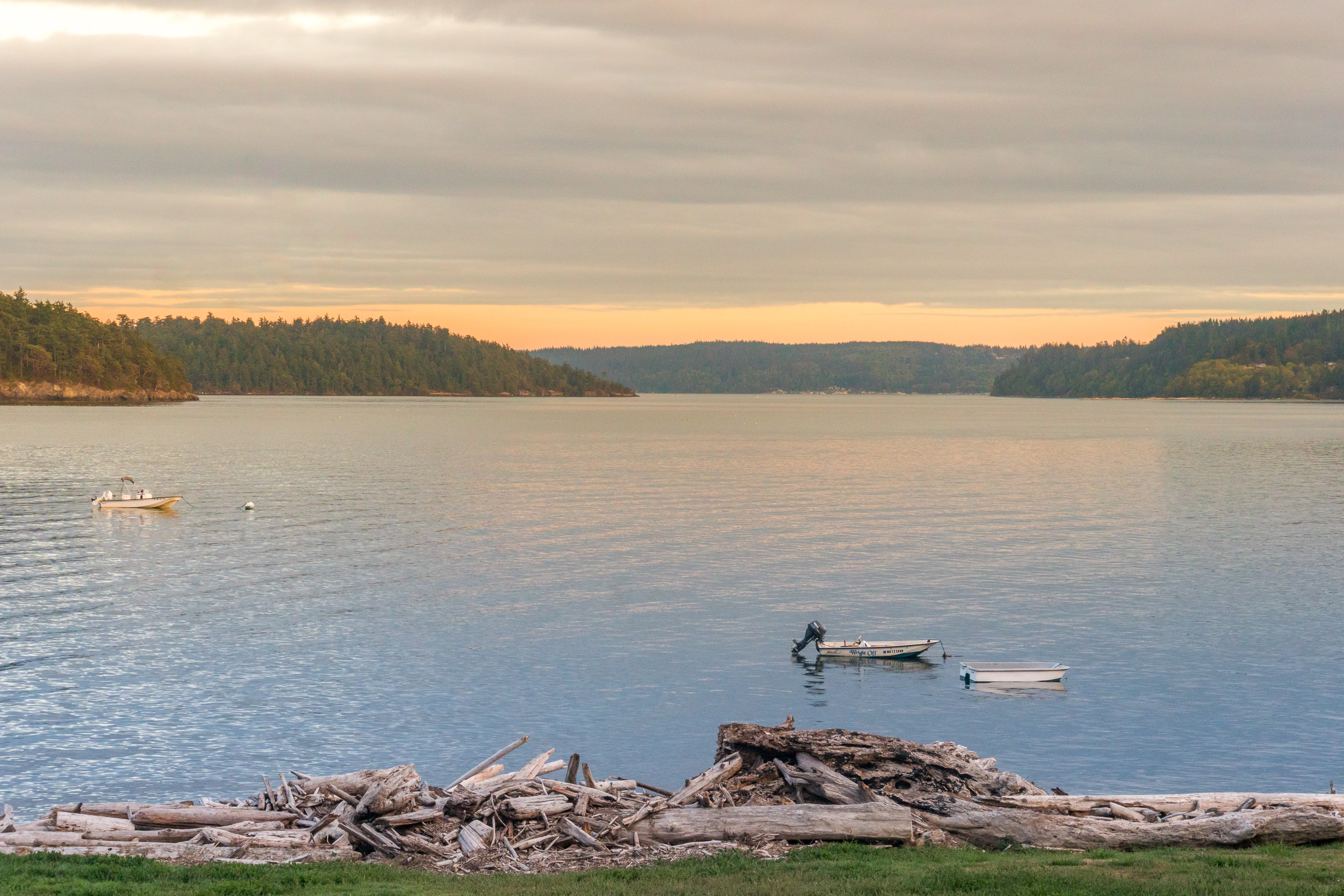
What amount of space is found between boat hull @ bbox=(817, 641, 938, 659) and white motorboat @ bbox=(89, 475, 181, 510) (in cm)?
5775

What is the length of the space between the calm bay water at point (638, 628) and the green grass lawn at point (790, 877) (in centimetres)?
879

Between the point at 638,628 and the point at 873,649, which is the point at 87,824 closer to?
the point at 638,628

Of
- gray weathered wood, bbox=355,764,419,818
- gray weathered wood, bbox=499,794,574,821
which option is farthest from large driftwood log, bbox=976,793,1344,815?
gray weathered wood, bbox=355,764,419,818

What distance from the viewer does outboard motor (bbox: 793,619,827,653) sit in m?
37.9

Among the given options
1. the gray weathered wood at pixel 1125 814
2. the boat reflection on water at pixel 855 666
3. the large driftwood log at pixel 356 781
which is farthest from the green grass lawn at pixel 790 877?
the boat reflection on water at pixel 855 666

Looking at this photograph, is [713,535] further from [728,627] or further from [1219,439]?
[1219,439]

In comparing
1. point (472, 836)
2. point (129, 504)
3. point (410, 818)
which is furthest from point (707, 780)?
point (129, 504)

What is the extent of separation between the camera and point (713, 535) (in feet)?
226

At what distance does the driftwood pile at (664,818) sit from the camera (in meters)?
18.3

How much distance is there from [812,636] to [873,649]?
7.21ft

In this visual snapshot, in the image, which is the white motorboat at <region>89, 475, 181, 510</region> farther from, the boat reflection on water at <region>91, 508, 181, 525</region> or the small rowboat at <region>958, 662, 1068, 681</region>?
the small rowboat at <region>958, 662, 1068, 681</region>

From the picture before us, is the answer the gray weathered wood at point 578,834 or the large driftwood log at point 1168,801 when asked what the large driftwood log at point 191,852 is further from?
the large driftwood log at point 1168,801

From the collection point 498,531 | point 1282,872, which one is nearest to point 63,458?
point 498,531

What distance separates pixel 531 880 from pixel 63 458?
4971 inches
